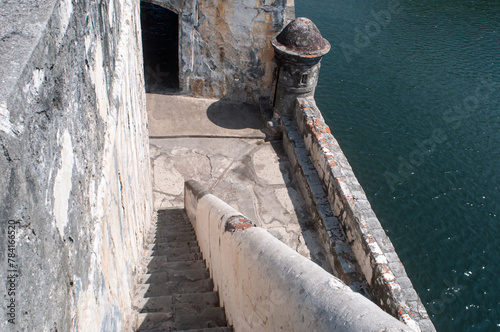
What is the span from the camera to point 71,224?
1.40m

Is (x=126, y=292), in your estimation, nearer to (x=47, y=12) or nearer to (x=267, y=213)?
(x=47, y=12)

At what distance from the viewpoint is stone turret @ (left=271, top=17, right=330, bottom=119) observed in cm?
666

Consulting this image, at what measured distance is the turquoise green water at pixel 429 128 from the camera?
7.89 meters

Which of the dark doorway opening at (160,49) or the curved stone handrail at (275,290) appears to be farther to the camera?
the dark doorway opening at (160,49)

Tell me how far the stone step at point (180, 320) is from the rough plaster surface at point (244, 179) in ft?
9.29

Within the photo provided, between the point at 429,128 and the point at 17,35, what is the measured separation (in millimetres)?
10920

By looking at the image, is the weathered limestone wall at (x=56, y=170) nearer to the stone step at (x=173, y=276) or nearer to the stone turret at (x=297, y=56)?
the stone step at (x=173, y=276)

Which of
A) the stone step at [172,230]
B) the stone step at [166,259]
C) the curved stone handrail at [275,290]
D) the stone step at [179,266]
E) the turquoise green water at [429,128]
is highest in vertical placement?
the curved stone handrail at [275,290]

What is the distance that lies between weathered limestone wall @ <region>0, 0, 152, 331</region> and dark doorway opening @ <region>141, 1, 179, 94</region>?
625 centimetres

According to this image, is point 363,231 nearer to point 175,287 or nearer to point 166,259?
point 166,259

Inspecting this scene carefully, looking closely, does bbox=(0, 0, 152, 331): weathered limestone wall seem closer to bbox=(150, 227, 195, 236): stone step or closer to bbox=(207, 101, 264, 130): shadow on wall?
bbox=(150, 227, 195, 236): stone step

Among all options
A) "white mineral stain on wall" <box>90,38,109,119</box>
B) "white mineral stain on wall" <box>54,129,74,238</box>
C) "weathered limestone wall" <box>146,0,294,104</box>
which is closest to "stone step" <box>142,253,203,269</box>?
"white mineral stain on wall" <box>90,38,109,119</box>

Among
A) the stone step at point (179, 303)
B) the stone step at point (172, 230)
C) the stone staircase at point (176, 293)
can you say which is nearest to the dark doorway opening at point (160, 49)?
the stone step at point (172, 230)

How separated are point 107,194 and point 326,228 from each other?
12.9 feet
